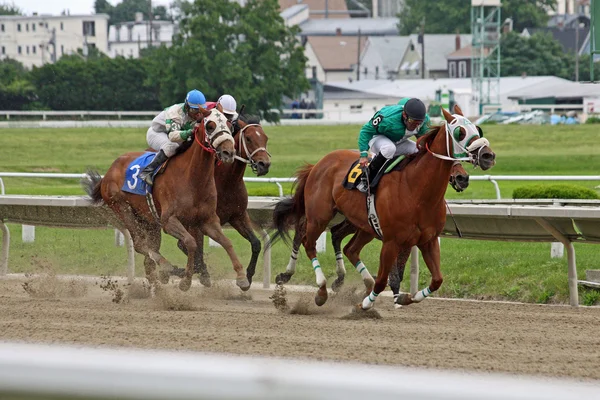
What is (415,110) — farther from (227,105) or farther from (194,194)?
(227,105)

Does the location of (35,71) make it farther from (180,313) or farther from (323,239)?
(180,313)

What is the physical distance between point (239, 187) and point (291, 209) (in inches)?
19.1

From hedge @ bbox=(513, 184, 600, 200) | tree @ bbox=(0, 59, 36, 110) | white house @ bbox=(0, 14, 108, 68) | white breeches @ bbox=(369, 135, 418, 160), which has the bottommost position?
hedge @ bbox=(513, 184, 600, 200)

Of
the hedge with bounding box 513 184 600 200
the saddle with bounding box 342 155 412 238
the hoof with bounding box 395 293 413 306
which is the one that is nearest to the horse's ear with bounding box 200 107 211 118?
the saddle with bounding box 342 155 412 238

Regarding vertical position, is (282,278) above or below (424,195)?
below

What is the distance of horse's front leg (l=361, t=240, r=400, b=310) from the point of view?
666 centimetres

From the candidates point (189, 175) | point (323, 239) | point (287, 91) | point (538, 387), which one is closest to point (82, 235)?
point (323, 239)

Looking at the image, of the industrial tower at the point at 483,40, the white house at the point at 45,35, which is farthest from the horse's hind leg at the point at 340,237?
the white house at the point at 45,35

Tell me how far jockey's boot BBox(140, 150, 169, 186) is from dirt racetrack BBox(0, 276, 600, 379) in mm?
884

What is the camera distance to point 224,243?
26.0 feet

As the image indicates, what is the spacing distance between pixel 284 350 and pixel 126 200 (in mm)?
4508

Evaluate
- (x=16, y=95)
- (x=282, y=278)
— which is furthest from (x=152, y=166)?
(x=16, y=95)

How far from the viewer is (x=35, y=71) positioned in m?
50.2

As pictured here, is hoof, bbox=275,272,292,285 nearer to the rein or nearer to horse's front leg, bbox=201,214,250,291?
horse's front leg, bbox=201,214,250,291
